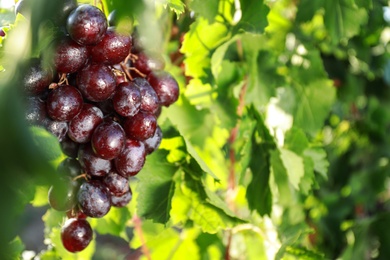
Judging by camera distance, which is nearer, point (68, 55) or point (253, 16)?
point (68, 55)

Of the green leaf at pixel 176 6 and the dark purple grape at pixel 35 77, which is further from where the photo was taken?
the green leaf at pixel 176 6

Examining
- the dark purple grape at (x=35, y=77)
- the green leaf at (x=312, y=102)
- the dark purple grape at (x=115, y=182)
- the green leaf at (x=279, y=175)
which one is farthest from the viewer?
the green leaf at (x=312, y=102)

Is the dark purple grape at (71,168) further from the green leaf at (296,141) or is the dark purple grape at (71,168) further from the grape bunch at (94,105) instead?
the green leaf at (296,141)

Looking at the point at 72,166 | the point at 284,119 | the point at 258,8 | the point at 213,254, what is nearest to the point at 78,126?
the point at 72,166

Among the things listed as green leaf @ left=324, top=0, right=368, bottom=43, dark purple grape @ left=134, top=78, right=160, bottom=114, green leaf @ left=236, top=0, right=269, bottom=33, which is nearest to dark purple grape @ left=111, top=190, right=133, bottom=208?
dark purple grape @ left=134, top=78, right=160, bottom=114

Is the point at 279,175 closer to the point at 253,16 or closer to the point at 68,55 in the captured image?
the point at 253,16

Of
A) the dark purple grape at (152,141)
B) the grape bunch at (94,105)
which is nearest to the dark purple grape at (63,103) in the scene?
the grape bunch at (94,105)

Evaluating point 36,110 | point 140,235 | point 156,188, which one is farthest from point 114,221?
point 36,110
